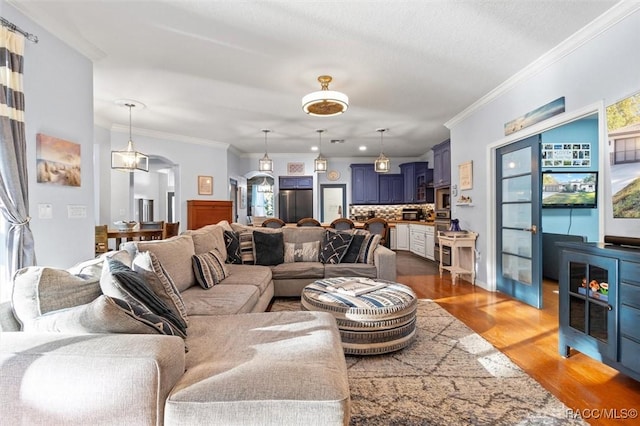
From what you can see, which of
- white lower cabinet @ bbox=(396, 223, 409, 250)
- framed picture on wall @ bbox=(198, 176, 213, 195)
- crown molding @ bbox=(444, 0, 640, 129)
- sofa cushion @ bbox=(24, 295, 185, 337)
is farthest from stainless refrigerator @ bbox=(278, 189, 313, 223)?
sofa cushion @ bbox=(24, 295, 185, 337)

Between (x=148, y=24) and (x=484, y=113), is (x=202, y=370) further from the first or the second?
(x=484, y=113)

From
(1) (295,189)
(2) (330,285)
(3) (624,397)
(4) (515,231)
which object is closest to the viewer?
(3) (624,397)

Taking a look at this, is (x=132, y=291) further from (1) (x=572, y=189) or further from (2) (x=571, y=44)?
(1) (x=572, y=189)

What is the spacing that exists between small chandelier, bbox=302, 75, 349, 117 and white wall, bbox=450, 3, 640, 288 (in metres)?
2.05

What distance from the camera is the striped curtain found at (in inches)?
86.0

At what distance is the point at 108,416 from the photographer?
41.2 inches

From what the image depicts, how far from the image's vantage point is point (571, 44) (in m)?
2.84

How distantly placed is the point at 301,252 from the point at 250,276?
1079 millimetres

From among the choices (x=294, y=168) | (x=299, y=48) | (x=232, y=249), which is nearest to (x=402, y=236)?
(x=294, y=168)

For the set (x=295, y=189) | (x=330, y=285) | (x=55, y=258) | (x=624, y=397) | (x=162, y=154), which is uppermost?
(x=162, y=154)

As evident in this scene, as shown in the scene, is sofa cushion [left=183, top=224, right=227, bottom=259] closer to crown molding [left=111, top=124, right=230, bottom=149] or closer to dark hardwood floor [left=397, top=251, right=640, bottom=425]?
dark hardwood floor [left=397, top=251, right=640, bottom=425]

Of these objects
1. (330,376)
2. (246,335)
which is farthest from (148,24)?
(330,376)

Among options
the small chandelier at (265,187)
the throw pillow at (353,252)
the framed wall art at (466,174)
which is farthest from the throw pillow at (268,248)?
the small chandelier at (265,187)

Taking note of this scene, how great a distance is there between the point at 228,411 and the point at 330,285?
1866mm
